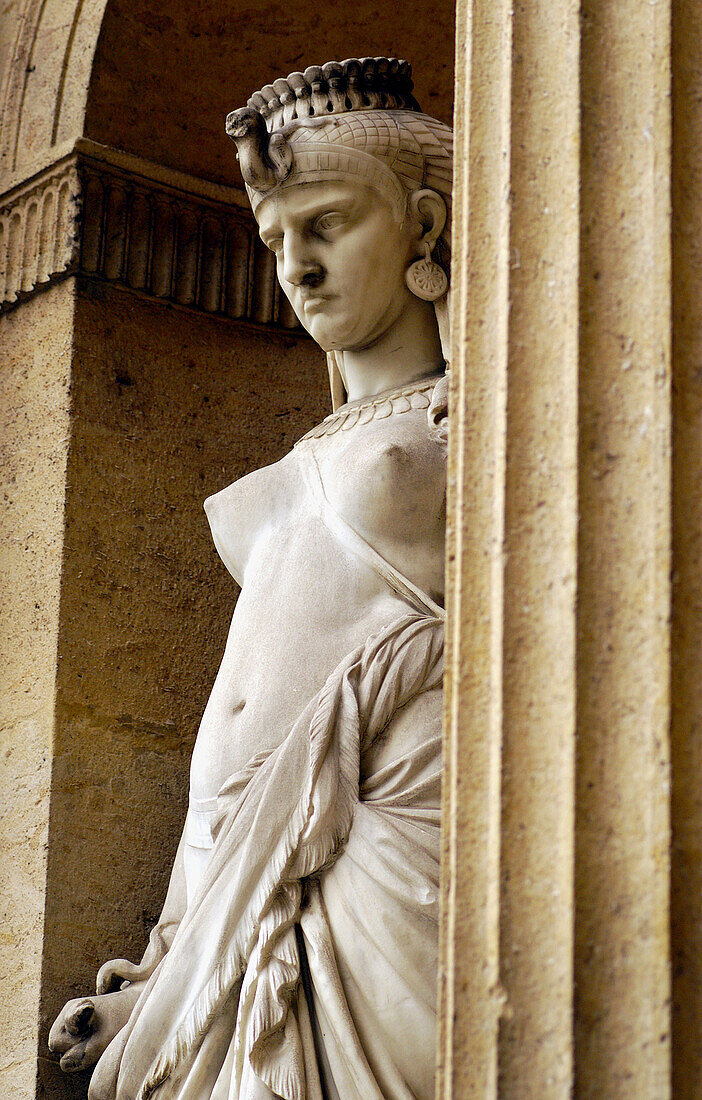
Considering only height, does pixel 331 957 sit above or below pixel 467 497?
below

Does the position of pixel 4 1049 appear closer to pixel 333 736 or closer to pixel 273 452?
pixel 333 736

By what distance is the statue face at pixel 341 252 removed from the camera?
7.70ft

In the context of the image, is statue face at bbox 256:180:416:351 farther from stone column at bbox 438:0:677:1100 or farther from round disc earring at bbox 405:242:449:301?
stone column at bbox 438:0:677:1100

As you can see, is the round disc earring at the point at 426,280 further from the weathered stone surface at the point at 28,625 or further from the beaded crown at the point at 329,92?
the weathered stone surface at the point at 28,625

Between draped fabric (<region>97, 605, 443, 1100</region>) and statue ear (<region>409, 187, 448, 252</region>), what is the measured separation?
642mm

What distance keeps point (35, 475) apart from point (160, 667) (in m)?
0.44

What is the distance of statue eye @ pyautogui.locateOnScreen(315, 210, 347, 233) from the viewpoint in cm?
235

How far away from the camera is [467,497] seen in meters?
1.46

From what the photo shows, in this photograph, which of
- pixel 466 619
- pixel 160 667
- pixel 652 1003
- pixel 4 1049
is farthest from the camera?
pixel 160 667

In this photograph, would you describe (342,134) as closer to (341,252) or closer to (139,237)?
(341,252)

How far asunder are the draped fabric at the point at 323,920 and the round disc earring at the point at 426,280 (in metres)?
0.56

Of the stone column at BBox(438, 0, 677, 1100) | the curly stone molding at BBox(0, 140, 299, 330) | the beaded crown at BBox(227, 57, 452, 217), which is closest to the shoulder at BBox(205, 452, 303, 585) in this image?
the beaded crown at BBox(227, 57, 452, 217)

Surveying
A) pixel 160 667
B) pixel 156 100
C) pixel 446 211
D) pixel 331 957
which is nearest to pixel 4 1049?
pixel 160 667

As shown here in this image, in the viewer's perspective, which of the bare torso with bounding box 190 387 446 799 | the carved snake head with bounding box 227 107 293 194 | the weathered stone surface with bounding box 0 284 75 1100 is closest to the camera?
the bare torso with bounding box 190 387 446 799
